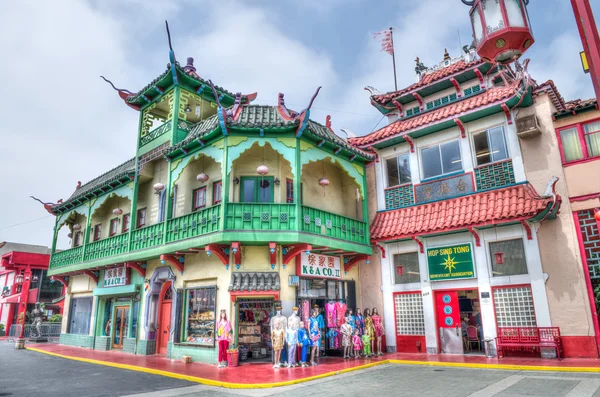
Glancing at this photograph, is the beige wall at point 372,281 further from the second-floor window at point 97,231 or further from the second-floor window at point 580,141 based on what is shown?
the second-floor window at point 97,231

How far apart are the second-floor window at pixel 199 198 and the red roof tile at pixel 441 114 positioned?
6938 millimetres

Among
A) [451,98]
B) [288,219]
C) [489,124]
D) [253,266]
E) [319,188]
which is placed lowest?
[253,266]

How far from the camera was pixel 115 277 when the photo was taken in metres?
20.1

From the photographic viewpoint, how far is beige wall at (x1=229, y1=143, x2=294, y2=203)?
50.3 ft

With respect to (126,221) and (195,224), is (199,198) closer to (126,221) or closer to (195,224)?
(195,224)

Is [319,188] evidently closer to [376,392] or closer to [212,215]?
[212,215]

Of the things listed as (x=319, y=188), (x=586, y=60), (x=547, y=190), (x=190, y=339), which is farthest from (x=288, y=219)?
(x=586, y=60)

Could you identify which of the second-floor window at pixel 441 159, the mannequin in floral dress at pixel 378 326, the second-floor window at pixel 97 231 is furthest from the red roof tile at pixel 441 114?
the second-floor window at pixel 97 231

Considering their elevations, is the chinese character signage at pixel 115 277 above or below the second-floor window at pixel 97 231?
below

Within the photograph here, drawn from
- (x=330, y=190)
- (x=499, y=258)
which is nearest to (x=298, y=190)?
(x=330, y=190)

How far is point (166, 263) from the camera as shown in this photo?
16.9 meters

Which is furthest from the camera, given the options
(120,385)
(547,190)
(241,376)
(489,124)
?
(489,124)

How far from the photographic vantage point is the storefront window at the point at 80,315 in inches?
871

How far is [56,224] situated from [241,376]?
2026 centimetres
